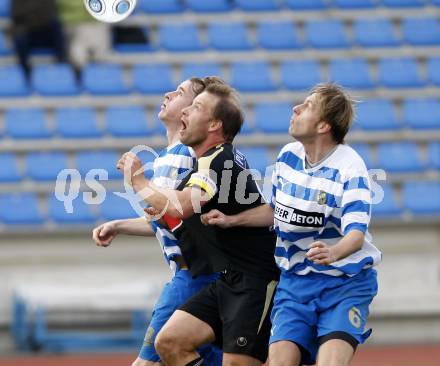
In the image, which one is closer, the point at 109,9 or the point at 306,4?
the point at 109,9

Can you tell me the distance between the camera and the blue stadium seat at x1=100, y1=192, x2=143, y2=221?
511 inches

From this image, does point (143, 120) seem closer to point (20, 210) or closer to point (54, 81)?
point (54, 81)

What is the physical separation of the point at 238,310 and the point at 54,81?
8726 millimetres

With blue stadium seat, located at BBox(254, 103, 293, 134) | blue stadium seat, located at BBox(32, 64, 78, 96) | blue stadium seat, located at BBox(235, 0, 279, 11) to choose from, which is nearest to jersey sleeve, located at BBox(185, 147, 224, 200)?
blue stadium seat, located at BBox(254, 103, 293, 134)

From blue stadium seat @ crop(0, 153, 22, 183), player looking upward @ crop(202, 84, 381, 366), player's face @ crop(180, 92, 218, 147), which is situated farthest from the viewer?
blue stadium seat @ crop(0, 153, 22, 183)

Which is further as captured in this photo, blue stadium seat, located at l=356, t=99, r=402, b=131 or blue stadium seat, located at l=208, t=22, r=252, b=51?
blue stadium seat, located at l=208, t=22, r=252, b=51

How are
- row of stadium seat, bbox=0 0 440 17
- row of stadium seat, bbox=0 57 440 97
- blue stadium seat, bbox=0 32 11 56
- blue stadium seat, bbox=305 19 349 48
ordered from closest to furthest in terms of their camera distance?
row of stadium seat, bbox=0 57 440 97
blue stadium seat, bbox=0 32 11 56
blue stadium seat, bbox=305 19 349 48
row of stadium seat, bbox=0 0 440 17

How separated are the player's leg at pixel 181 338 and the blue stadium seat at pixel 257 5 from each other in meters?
10.5

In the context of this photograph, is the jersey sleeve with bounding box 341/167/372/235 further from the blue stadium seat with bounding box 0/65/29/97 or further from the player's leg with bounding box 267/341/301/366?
the blue stadium seat with bounding box 0/65/29/97

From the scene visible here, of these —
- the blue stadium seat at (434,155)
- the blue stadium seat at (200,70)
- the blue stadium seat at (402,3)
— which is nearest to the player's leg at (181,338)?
the blue stadium seat at (434,155)

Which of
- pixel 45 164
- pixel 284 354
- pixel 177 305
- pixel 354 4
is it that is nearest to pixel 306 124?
pixel 284 354

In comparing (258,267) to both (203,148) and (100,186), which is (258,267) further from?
(100,186)

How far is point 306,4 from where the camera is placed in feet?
54.3

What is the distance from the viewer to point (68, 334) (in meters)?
12.5
